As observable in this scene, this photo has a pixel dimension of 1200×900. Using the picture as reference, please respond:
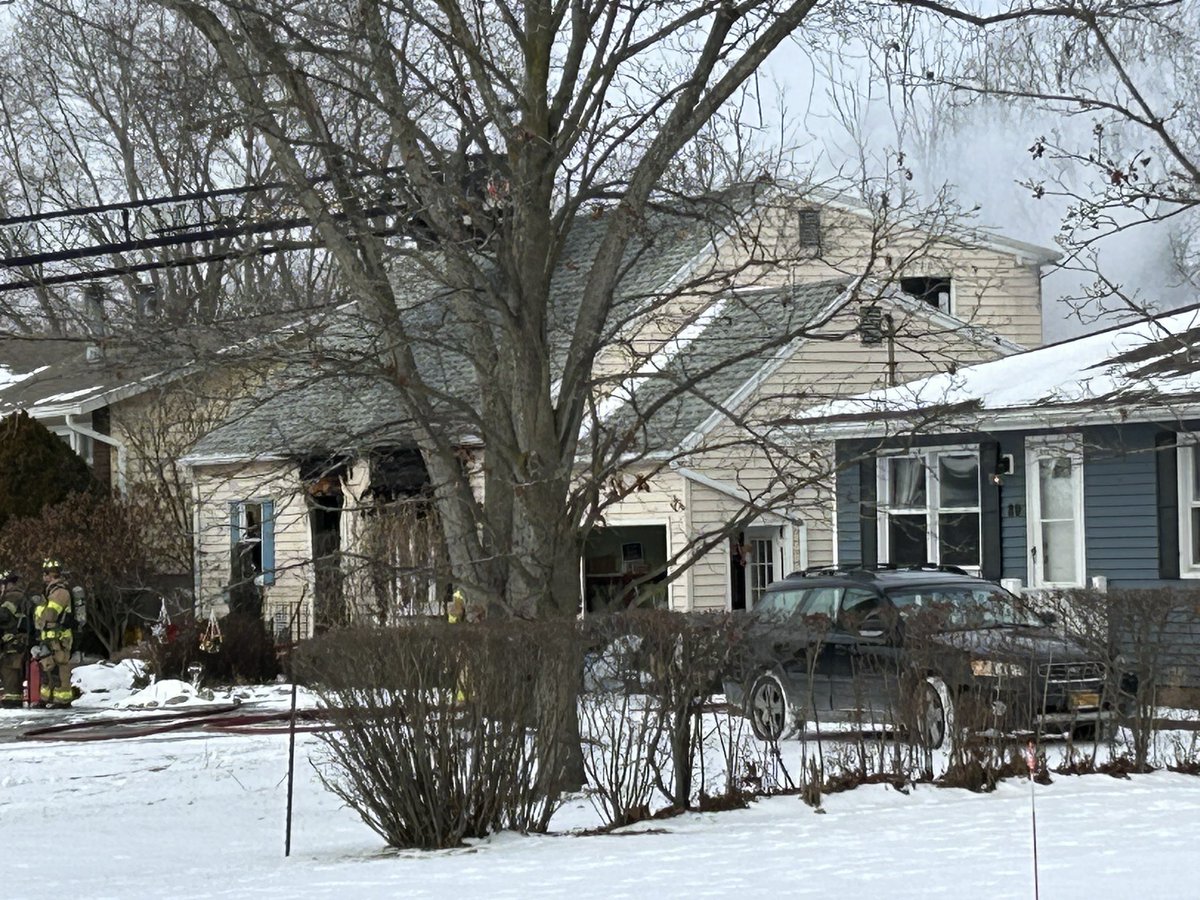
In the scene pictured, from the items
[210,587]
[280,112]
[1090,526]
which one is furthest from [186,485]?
[280,112]

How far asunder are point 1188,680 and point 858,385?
14453 millimetres

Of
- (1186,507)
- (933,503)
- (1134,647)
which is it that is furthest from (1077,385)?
(1134,647)

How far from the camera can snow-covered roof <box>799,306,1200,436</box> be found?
64.1 feet

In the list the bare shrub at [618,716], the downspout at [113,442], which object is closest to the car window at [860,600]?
the bare shrub at [618,716]

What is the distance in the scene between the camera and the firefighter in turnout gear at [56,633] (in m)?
22.3

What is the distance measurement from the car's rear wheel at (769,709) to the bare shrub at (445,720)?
1402mm

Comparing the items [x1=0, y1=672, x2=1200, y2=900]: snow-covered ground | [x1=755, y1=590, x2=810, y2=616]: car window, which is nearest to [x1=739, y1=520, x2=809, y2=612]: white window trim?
[x1=755, y1=590, x2=810, y2=616]: car window

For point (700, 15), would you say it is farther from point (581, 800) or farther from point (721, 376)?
point (721, 376)

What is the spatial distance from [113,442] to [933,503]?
18.5 metres

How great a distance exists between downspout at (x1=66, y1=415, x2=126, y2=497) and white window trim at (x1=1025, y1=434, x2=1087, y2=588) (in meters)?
19.0

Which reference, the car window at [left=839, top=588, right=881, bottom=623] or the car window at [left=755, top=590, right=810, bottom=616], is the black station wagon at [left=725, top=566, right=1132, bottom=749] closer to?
the car window at [left=839, top=588, right=881, bottom=623]

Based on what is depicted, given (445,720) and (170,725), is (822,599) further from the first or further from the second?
(445,720)

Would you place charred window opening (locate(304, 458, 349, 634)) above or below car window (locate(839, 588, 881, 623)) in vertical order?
above

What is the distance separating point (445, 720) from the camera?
1052 centimetres
